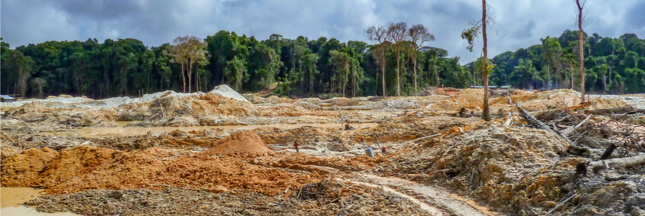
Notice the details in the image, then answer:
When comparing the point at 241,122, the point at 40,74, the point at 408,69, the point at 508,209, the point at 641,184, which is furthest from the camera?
the point at 40,74

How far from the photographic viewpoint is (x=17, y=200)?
20.6ft

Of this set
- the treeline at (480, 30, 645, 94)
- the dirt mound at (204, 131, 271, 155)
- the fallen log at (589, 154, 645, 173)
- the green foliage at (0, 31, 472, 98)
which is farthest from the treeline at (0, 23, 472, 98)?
the fallen log at (589, 154, 645, 173)

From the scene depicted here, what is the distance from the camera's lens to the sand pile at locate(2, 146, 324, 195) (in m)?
6.36

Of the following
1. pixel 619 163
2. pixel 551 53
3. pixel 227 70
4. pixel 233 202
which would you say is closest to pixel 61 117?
pixel 233 202

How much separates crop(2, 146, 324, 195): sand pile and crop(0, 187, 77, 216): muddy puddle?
0.18 metres

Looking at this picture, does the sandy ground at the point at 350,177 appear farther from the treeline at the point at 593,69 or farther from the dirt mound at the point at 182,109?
the treeline at the point at 593,69

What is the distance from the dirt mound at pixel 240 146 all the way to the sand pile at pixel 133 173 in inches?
19.7

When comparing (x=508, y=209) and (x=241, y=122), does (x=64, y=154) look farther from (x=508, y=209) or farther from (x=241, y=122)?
(x=241, y=122)

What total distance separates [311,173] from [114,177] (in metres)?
3.52

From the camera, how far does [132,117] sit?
822 inches

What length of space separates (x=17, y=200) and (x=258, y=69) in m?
44.0

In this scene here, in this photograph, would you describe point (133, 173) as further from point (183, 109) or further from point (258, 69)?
point (258, 69)

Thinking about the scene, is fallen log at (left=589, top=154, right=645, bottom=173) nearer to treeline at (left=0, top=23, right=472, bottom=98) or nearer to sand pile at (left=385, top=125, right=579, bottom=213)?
sand pile at (left=385, top=125, right=579, bottom=213)

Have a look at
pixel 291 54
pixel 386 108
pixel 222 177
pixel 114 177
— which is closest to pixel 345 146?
pixel 222 177
